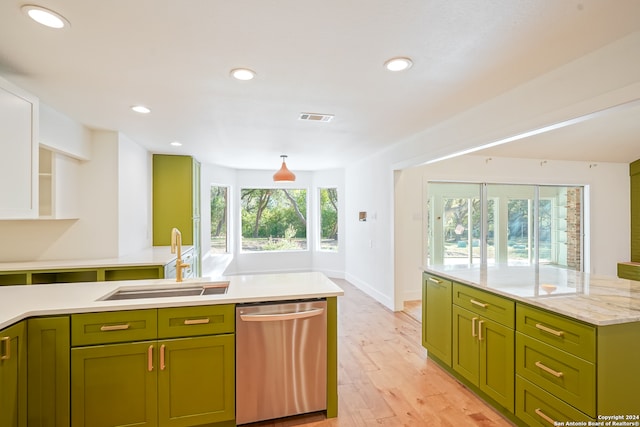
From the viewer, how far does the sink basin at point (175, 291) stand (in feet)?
7.15

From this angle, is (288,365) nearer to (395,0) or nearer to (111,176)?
(395,0)

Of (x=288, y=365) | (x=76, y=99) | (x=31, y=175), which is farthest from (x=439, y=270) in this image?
(x=76, y=99)

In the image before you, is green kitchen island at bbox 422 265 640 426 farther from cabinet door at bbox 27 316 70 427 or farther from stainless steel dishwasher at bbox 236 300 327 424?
cabinet door at bbox 27 316 70 427

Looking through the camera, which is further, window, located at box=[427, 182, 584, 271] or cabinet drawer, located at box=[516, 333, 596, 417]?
window, located at box=[427, 182, 584, 271]

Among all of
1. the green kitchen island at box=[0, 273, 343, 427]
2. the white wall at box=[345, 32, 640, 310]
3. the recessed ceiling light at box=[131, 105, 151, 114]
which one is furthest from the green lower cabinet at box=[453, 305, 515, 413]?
the recessed ceiling light at box=[131, 105, 151, 114]

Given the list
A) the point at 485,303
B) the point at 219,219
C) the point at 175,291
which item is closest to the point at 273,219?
the point at 219,219

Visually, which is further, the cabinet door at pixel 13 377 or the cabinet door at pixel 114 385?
the cabinet door at pixel 114 385

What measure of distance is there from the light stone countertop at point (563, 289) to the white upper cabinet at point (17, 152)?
325 cm

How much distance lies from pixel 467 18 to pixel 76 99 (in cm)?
297

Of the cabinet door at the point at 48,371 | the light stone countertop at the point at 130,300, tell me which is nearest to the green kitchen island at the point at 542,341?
the light stone countertop at the point at 130,300

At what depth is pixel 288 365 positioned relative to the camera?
2027mm

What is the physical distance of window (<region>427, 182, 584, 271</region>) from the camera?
203 inches

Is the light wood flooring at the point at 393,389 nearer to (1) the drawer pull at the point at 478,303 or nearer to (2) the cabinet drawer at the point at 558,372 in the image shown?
(2) the cabinet drawer at the point at 558,372

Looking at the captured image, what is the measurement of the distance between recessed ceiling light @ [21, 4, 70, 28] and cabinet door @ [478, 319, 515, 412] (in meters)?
3.09
